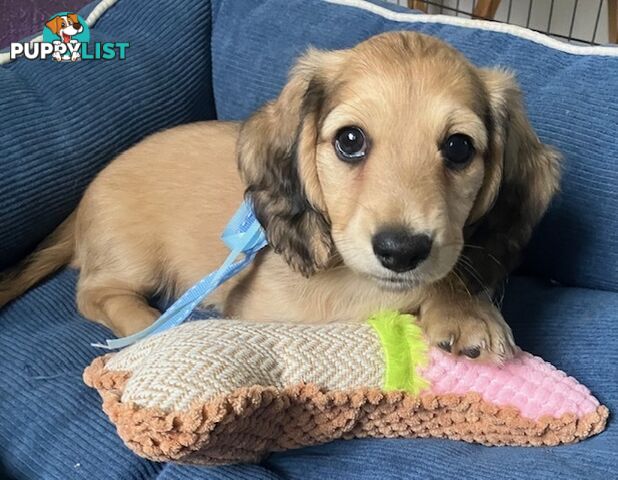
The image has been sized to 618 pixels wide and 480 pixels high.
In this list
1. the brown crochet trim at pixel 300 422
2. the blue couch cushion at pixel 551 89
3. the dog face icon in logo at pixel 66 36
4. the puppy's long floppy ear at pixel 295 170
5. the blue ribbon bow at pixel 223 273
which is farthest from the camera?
the dog face icon in logo at pixel 66 36

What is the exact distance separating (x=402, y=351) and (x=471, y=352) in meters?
0.13

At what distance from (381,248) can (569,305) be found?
814 mm

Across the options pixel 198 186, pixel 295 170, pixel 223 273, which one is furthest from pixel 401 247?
pixel 198 186

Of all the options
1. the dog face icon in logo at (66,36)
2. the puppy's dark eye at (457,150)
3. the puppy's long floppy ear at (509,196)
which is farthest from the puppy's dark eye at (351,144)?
the dog face icon in logo at (66,36)

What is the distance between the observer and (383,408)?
1418 mm

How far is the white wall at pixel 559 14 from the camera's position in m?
4.36

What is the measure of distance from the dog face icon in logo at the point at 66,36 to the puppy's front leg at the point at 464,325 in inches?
57.2

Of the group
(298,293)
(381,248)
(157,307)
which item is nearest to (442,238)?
(381,248)

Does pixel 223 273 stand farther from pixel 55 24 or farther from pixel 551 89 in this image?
pixel 55 24

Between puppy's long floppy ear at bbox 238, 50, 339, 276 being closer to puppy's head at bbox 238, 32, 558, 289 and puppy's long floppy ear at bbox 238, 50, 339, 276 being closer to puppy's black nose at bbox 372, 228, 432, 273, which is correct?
puppy's head at bbox 238, 32, 558, 289

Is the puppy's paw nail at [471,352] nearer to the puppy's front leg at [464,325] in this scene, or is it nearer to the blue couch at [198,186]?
the puppy's front leg at [464,325]

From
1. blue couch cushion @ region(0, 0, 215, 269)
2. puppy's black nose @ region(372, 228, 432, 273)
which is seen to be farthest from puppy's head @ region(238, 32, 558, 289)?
blue couch cushion @ region(0, 0, 215, 269)

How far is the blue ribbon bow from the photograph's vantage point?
1.71 m

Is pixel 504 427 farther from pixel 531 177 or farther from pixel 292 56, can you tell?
pixel 292 56
